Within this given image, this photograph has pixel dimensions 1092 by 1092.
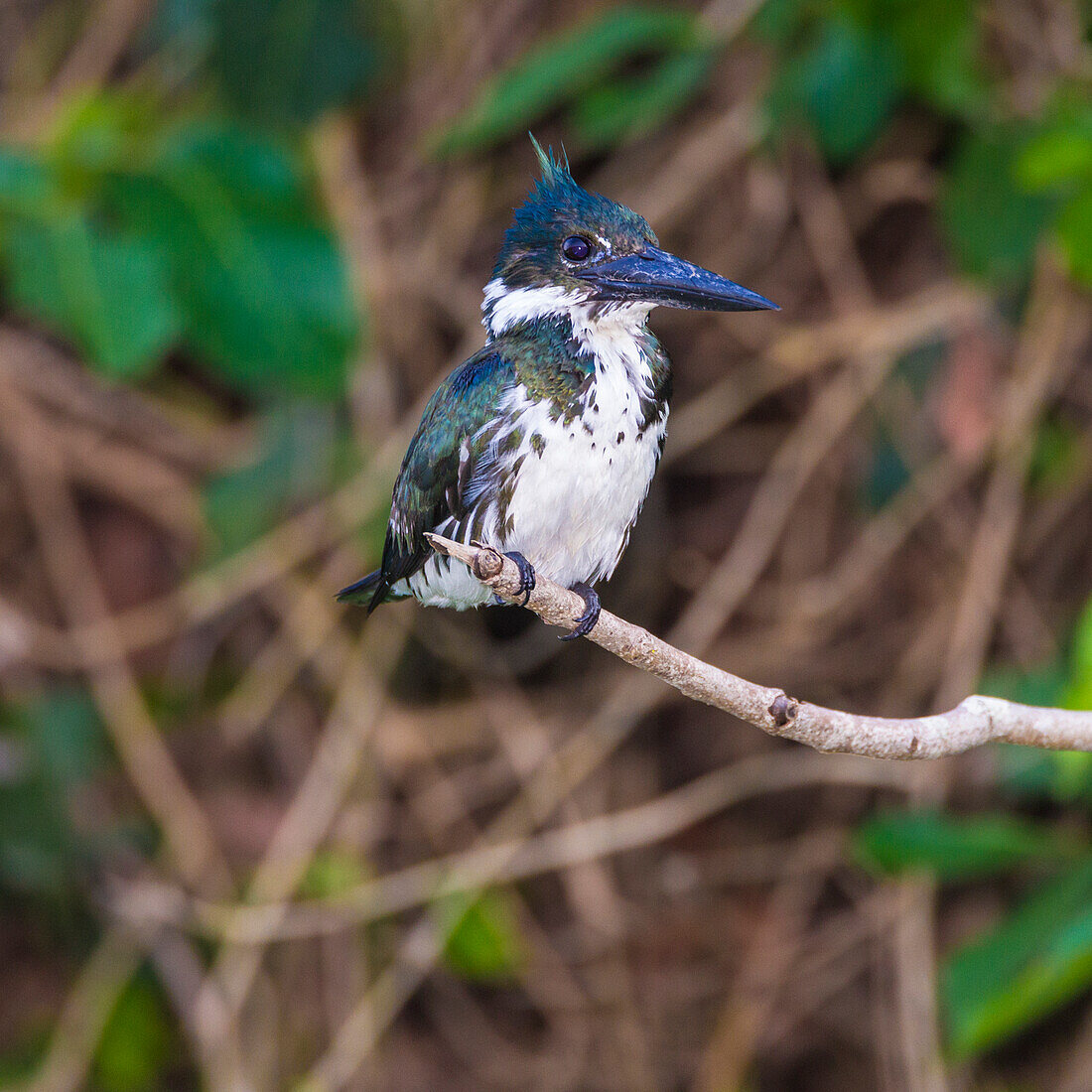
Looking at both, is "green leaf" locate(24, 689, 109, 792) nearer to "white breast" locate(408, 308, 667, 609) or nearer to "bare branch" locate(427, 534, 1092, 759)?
"white breast" locate(408, 308, 667, 609)

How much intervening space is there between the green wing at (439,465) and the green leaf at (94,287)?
55.8 inches

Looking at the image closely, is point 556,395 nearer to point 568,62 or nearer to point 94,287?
point 568,62

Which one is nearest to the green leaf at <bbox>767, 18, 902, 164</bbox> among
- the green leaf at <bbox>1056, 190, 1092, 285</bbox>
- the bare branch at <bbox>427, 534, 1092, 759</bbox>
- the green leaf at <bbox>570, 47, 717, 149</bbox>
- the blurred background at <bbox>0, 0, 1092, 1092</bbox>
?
the blurred background at <bbox>0, 0, 1092, 1092</bbox>

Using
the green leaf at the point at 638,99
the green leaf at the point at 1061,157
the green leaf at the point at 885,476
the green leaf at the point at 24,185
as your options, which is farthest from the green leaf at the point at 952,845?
the green leaf at the point at 24,185

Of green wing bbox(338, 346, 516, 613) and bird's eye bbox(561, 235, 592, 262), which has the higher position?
bird's eye bbox(561, 235, 592, 262)

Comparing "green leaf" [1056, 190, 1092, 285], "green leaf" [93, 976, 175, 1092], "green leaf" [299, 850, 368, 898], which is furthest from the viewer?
"green leaf" [93, 976, 175, 1092]

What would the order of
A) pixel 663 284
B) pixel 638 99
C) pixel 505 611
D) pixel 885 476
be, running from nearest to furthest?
pixel 663 284 → pixel 638 99 → pixel 885 476 → pixel 505 611

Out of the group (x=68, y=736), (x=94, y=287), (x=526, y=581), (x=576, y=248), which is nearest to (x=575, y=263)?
(x=576, y=248)

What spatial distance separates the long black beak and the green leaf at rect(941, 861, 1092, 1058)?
5.77 feet

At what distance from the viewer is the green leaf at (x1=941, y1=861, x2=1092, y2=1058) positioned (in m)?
2.59

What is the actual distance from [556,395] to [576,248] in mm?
141

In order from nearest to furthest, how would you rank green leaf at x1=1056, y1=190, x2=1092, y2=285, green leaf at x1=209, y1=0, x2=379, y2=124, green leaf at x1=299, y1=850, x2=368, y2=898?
green leaf at x1=1056, y1=190, x2=1092, y2=285
green leaf at x1=209, y1=0, x2=379, y2=124
green leaf at x1=299, y1=850, x2=368, y2=898

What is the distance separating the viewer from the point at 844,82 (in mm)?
3182

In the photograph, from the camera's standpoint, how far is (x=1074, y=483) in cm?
405
